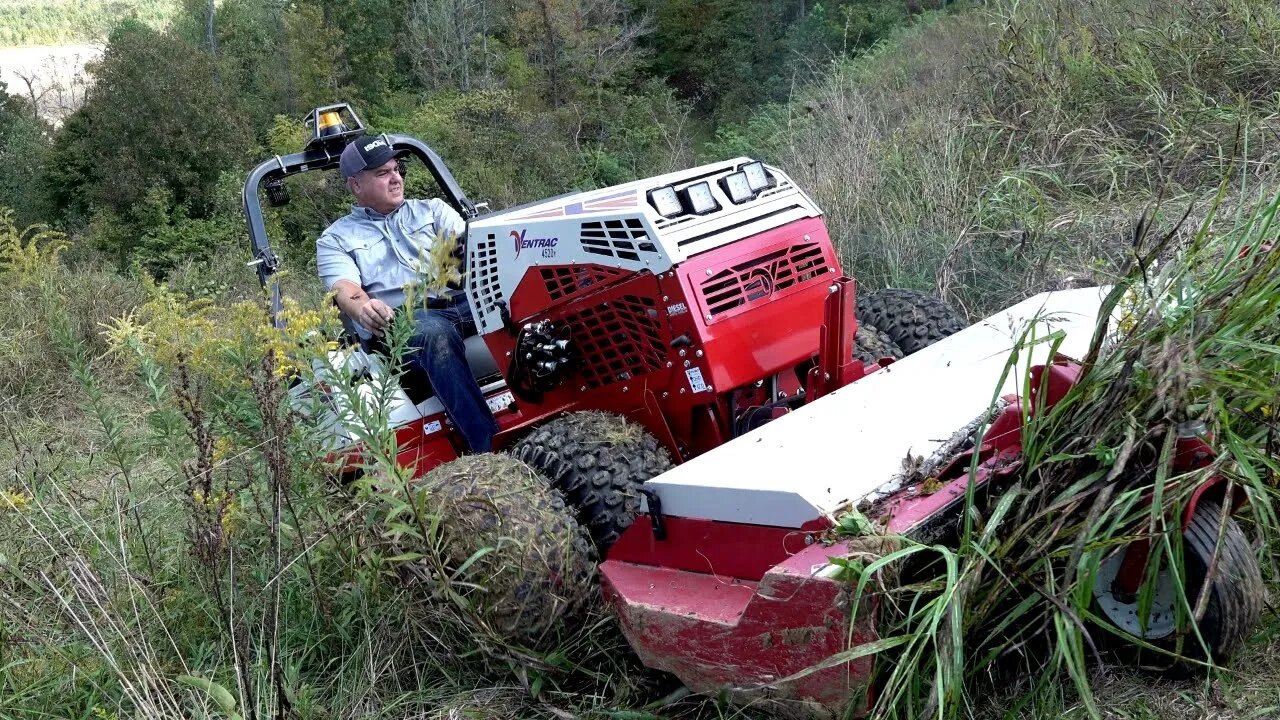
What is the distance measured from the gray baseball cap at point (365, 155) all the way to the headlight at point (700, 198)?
169 cm

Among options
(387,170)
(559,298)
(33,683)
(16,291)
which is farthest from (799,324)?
(16,291)

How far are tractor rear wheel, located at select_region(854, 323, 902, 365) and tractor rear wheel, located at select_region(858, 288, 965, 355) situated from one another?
2.1 inches

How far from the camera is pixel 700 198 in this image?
376 cm

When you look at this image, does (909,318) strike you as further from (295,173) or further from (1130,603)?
(295,173)

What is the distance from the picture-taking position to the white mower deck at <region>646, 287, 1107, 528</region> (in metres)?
2.99

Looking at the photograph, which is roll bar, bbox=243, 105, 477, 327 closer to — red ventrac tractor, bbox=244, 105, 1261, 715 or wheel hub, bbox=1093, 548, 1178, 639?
red ventrac tractor, bbox=244, 105, 1261, 715

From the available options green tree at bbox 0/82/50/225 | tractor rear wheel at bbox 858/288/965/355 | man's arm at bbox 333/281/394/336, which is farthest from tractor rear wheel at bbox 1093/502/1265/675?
green tree at bbox 0/82/50/225

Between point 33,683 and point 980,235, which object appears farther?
point 980,235

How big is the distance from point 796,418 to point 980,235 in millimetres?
3346

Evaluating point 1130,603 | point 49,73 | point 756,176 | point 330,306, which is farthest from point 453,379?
point 49,73

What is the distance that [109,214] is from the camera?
14.6 m

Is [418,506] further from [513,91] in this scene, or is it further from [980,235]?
[513,91]

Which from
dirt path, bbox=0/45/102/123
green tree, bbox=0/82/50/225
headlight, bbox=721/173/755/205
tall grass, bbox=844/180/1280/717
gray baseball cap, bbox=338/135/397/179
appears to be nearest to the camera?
tall grass, bbox=844/180/1280/717

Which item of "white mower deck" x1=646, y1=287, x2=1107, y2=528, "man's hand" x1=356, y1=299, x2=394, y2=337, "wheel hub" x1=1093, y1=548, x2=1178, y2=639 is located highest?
"man's hand" x1=356, y1=299, x2=394, y2=337
